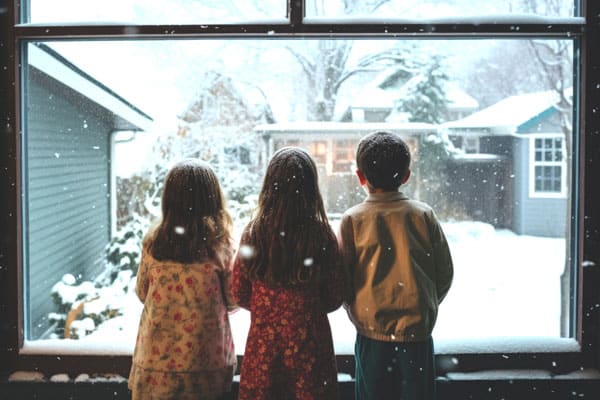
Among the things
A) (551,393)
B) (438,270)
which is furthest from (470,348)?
(438,270)

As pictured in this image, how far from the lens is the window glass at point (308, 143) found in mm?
2531

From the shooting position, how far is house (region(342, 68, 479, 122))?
254 cm

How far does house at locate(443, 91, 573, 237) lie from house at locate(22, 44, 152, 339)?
1.45m

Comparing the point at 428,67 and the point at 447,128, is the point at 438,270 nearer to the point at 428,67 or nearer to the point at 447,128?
the point at 447,128

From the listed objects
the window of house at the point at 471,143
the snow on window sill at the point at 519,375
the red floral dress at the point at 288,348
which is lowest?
the snow on window sill at the point at 519,375

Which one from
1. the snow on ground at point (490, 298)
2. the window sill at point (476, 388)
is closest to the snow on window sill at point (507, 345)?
the snow on ground at point (490, 298)

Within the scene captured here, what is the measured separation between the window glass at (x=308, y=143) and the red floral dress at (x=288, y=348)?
0.61 metres

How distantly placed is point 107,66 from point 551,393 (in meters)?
2.36

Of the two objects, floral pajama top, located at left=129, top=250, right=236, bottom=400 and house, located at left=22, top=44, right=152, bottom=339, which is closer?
floral pajama top, located at left=129, top=250, right=236, bottom=400

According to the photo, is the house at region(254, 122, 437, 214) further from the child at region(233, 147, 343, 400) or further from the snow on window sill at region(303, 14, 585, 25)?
the child at region(233, 147, 343, 400)

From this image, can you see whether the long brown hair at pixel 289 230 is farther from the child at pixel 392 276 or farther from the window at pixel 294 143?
the window at pixel 294 143

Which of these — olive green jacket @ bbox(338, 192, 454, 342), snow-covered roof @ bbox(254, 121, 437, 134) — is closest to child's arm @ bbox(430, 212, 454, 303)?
olive green jacket @ bbox(338, 192, 454, 342)

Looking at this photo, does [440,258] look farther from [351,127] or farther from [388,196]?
[351,127]

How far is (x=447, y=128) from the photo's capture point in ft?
8.31
